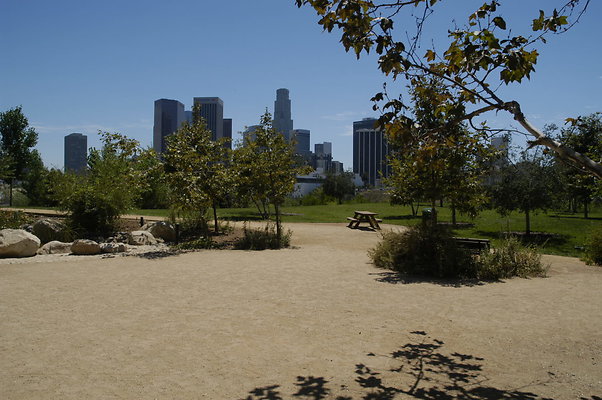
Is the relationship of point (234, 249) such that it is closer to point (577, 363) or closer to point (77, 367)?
point (77, 367)

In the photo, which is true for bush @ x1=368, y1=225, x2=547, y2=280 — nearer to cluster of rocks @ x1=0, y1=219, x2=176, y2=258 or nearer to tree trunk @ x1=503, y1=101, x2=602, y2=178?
tree trunk @ x1=503, y1=101, x2=602, y2=178

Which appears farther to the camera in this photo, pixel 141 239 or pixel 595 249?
pixel 141 239

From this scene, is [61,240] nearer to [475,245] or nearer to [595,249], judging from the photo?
[475,245]

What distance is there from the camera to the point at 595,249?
11844 mm

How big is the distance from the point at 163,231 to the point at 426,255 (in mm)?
9335

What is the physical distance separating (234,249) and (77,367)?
932 centimetres

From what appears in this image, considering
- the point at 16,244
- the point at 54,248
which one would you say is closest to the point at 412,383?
the point at 16,244

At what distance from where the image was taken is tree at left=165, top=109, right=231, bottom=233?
42.6 feet

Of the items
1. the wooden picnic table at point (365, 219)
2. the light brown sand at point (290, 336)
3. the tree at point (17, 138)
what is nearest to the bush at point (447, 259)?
the light brown sand at point (290, 336)

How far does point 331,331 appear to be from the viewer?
584 centimetres

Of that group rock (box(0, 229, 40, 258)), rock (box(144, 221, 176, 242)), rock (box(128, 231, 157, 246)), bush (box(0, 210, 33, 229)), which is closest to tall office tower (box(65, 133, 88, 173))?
bush (box(0, 210, 33, 229))

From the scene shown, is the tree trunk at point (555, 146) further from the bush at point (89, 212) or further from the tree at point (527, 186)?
the tree at point (527, 186)

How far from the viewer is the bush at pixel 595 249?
1177 cm

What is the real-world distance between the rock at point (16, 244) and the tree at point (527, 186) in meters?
16.2
